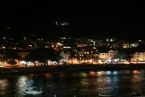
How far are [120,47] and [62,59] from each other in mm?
26402

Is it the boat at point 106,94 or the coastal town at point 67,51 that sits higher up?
the coastal town at point 67,51

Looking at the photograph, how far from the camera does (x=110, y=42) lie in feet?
442

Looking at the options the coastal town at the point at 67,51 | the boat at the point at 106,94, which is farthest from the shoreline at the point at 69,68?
the boat at the point at 106,94

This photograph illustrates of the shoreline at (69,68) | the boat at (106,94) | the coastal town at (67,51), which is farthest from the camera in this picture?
the coastal town at (67,51)

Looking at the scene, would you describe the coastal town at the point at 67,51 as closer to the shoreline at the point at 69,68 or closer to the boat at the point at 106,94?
the shoreline at the point at 69,68

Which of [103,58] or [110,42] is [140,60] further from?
[110,42]

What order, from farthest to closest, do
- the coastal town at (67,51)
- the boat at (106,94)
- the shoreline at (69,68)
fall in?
the coastal town at (67,51)
the shoreline at (69,68)
the boat at (106,94)

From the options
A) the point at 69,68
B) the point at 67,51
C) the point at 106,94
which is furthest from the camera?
the point at 67,51

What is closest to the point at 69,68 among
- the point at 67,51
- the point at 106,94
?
the point at 67,51

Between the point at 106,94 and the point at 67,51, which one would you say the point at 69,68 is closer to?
the point at 67,51

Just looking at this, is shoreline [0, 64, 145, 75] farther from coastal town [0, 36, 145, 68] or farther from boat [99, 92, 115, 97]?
boat [99, 92, 115, 97]

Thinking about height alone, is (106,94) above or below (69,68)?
below

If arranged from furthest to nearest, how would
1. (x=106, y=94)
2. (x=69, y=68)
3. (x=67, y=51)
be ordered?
(x=67, y=51)
(x=69, y=68)
(x=106, y=94)

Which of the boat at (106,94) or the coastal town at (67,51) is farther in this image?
the coastal town at (67,51)
